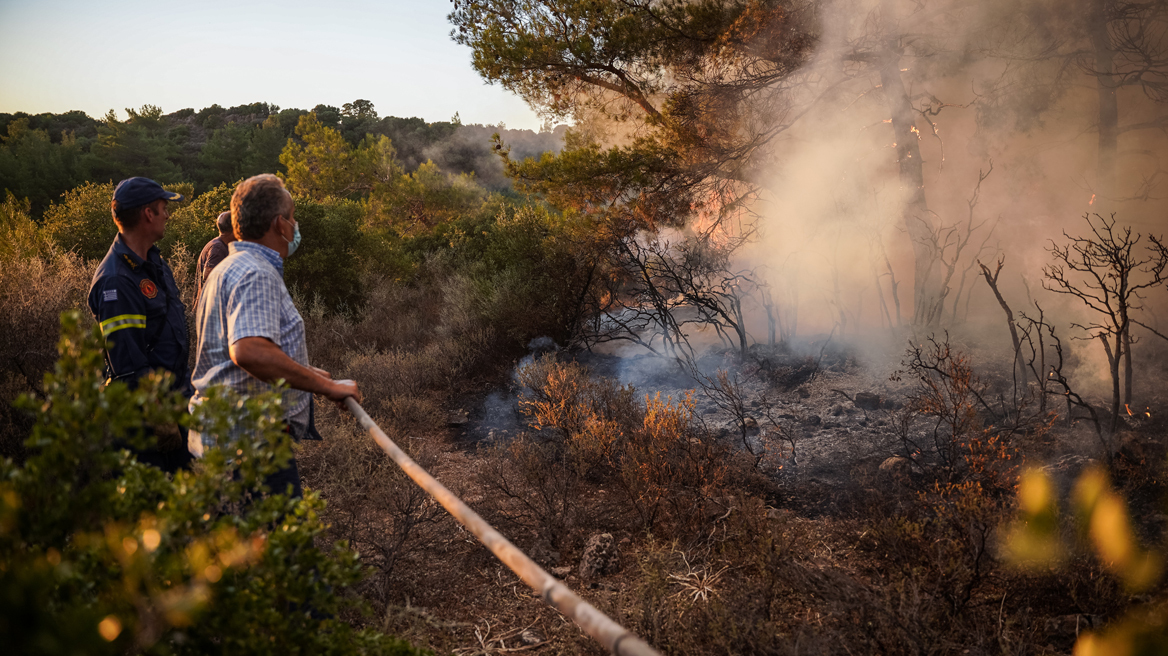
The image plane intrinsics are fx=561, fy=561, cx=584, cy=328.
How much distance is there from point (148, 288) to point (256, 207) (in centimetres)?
99

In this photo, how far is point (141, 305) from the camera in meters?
2.49

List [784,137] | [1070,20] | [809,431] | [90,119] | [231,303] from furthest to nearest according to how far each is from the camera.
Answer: [90,119] < [784,137] < [1070,20] < [809,431] < [231,303]

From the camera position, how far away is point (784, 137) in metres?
7.92

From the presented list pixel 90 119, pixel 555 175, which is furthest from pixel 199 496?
pixel 90 119

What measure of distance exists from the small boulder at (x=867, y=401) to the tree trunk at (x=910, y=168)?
245cm

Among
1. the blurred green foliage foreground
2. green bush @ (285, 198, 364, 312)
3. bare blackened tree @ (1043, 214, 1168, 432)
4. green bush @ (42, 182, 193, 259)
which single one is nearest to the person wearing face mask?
the blurred green foliage foreground

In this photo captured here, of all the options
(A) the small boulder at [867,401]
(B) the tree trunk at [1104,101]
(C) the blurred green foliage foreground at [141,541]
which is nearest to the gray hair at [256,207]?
(C) the blurred green foliage foreground at [141,541]

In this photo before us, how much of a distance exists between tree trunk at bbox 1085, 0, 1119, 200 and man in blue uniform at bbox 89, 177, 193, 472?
892cm

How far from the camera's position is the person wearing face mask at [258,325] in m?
1.83

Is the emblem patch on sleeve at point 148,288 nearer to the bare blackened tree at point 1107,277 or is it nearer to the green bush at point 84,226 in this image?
the bare blackened tree at point 1107,277

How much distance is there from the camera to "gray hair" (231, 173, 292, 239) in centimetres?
203

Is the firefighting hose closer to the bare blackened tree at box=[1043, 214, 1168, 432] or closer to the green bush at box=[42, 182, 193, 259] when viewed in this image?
the bare blackened tree at box=[1043, 214, 1168, 432]

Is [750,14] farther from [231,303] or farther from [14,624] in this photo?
[14,624]

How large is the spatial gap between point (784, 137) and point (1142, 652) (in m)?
7.88
